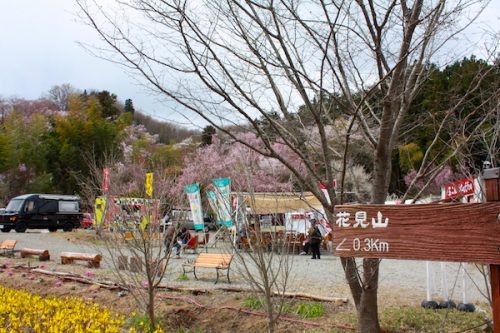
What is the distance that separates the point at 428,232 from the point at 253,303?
450 centimetres

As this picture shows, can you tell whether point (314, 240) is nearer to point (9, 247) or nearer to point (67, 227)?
point (9, 247)

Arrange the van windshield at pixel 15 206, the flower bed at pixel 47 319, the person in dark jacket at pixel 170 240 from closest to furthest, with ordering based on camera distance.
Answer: the flower bed at pixel 47 319
the person in dark jacket at pixel 170 240
the van windshield at pixel 15 206

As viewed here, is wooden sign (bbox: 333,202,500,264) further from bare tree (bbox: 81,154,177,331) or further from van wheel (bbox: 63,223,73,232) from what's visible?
van wheel (bbox: 63,223,73,232)

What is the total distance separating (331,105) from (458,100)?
4.01ft

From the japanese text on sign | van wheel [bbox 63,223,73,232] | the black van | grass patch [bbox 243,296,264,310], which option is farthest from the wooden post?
van wheel [bbox 63,223,73,232]

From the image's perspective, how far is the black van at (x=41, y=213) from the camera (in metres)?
22.1

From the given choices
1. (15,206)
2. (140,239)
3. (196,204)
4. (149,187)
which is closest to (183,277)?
(149,187)

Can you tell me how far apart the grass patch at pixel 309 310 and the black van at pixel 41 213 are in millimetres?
18977

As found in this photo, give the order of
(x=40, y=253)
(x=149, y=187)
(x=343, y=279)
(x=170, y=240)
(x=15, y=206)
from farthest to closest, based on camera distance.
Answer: (x=15, y=206) < (x=40, y=253) < (x=343, y=279) < (x=170, y=240) < (x=149, y=187)

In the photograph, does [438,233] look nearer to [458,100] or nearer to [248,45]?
[248,45]

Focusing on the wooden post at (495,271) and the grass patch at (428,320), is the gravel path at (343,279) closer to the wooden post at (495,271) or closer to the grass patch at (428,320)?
the grass patch at (428,320)

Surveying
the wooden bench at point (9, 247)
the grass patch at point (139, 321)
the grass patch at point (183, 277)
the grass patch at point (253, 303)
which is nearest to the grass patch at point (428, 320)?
the grass patch at point (253, 303)

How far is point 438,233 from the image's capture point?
2.45m

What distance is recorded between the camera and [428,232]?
2.47 meters
